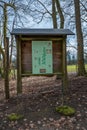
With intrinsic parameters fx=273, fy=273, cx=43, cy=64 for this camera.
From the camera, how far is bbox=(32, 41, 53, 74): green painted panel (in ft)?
26.2

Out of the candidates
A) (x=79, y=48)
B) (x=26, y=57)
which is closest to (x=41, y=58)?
(x=26, y=57)

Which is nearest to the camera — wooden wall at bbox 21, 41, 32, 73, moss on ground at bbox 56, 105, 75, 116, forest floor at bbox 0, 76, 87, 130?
forest floor at bbox 0, 76, 87, 130

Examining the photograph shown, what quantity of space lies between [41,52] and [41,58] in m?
0.18

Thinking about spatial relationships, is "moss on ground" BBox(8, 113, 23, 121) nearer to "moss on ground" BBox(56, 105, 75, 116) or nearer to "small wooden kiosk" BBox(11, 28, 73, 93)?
"moss on ground" BBox(56, 105, 75, 116)

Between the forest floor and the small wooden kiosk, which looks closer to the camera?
the forest floor

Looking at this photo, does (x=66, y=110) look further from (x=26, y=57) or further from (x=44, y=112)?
(x=26, y=57)

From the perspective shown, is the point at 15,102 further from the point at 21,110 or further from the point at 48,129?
the point at 48,129

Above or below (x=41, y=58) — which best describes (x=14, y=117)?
below

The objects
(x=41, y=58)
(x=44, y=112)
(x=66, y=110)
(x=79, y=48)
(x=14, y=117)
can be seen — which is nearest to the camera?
(x=14, y=117)

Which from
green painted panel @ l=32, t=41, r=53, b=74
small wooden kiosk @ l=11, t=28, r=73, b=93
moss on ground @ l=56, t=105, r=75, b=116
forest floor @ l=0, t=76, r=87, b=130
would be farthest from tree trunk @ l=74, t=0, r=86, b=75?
moss on ground @ l=56, t=105, r=75, b=116

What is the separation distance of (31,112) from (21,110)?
12.6 inches

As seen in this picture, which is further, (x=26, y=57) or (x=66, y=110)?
(x=26, y=57)

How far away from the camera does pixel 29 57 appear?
26.7ft

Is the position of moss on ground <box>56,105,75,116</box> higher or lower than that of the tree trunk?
lower
